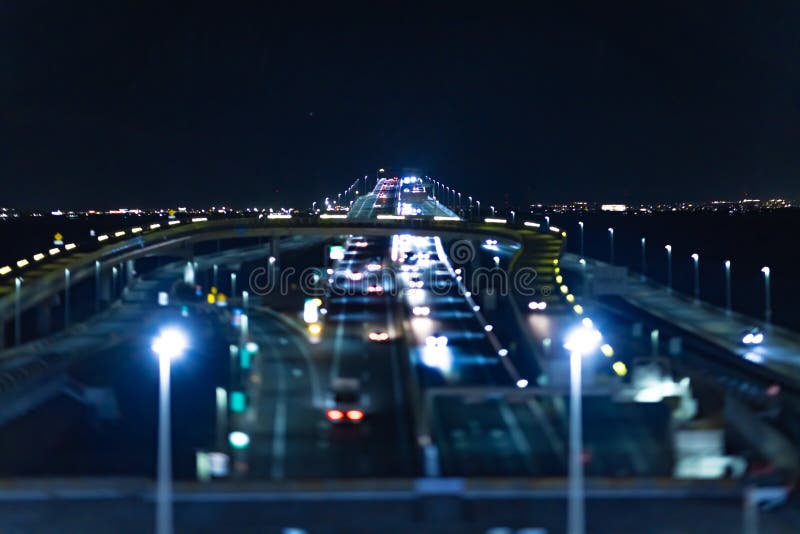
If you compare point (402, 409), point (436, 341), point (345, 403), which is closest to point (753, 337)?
point (436, 341)

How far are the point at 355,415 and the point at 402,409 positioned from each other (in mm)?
1147

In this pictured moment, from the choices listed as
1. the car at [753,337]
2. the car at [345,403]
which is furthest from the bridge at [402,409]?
the car at [753,337]

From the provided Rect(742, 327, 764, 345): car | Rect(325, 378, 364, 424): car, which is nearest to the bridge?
Rect(325, 378, 364, 424): car

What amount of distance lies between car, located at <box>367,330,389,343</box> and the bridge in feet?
0.37

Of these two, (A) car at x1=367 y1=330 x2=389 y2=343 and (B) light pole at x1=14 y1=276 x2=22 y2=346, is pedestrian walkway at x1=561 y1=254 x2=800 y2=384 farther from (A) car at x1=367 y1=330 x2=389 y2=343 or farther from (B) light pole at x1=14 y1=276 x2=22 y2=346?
(B) light pole at x1=14 y1=276 x2=22 y2=346

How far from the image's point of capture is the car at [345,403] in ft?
51.0

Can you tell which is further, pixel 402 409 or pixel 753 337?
pixel 753 337

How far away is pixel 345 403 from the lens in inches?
624

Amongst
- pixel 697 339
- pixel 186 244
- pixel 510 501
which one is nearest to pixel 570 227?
pixel 186 244

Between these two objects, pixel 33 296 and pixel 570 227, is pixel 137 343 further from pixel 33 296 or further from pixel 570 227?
pixel 570 227

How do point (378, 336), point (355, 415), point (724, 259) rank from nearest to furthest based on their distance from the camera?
1. point (355, 415)
2. point (378, 336)
3. point (724, 259)

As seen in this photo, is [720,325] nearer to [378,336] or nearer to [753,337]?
[753,337]

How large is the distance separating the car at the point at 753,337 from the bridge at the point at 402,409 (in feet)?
1.00

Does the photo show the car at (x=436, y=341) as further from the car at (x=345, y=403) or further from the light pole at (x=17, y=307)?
the light pole at (x=17, y=307)
